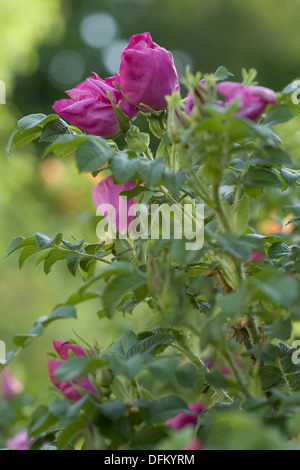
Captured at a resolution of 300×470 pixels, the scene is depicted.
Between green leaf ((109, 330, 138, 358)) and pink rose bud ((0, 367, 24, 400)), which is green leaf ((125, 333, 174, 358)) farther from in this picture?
pink rose bud ((0, 367, 24, 400))

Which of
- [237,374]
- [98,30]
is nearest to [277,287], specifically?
[237,374]

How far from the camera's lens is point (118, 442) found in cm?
39

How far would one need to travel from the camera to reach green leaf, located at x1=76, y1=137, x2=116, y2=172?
0.42 meters

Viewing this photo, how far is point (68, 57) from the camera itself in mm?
5473

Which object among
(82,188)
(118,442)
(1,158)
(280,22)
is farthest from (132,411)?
(280,22)

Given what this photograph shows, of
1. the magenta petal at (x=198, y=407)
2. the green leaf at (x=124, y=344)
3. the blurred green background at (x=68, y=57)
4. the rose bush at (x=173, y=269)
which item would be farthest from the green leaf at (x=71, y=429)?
the blurred green background at (x=68, y=57)

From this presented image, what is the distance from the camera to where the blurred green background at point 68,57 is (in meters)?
3.24

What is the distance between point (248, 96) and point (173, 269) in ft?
0.46

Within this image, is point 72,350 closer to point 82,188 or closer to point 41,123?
point 41,123

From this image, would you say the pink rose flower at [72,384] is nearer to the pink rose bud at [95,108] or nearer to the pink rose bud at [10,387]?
the pink rose bud at [95,108]

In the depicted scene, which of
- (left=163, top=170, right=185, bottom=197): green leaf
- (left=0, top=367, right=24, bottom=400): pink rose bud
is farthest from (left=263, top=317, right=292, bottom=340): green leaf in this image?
(left=0, top=367, right=24, bottom=400): pink rose bud

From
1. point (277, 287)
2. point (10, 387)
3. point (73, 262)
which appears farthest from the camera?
point (10, 387)

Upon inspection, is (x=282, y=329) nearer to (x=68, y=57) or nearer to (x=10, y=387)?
(x=10, y=387)

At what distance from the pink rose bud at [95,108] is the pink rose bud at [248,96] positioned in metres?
0.14
